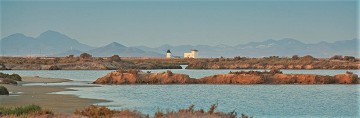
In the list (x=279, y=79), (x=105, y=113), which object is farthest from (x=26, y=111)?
(x=279, y=79)

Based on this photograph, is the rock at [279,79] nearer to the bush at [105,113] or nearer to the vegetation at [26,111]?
the vegetation at [26,111]

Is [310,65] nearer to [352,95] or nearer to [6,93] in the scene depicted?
[352,95]

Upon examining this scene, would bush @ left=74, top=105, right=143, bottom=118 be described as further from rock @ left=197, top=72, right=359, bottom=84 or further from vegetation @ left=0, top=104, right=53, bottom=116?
rock @ left=197, top=72, right=359, bottom=84

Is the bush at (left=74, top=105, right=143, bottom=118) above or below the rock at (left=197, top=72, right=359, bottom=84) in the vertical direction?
below

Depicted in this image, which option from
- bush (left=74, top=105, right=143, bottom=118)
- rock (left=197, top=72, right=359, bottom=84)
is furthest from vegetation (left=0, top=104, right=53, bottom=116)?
rock (left=197, top=72, right=359, bottom=84)

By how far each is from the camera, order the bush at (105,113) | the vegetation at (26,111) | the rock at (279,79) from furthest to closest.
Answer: the rock at (279,79), the vegetation at (26,111), the bush at (105,113)

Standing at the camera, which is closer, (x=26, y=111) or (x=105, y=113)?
(x=105, y=113)

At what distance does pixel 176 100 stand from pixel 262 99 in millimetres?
4750

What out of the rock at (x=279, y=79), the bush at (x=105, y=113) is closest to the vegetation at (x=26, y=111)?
the bush at (x=105, y=113)

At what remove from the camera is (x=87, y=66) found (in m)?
106

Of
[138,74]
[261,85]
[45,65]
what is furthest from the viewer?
[45,65]

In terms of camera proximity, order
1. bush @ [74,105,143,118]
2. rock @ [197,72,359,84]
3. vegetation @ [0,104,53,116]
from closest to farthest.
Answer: bush @ [74,105,143,118]
vegetation @ [0,104,53,116]
rock @ [197,72,359,84]

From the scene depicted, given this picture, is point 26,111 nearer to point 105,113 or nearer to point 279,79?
point 105,113

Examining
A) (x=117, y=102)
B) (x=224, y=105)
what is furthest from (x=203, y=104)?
(x=117, y=102)
